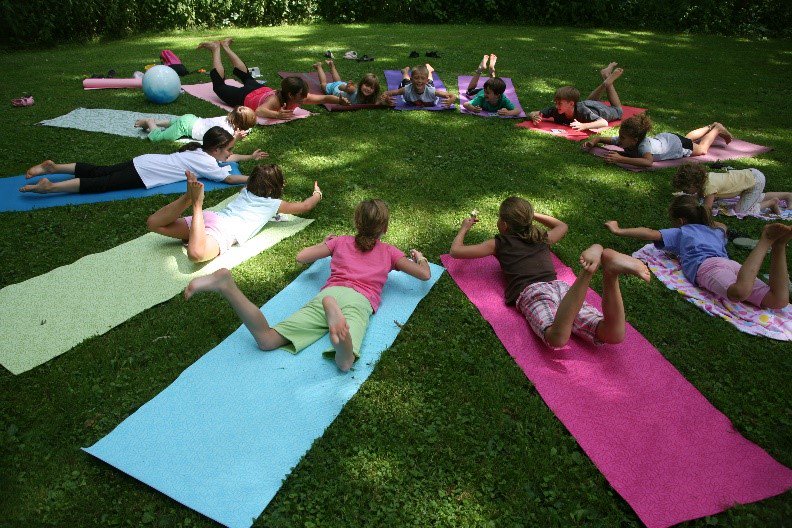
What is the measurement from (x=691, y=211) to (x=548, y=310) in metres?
1.96

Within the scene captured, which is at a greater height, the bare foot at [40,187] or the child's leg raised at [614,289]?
the child's leg raised at [614,289]

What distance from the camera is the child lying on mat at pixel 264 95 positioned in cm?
708

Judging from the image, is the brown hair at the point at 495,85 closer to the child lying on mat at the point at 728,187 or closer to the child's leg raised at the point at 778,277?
the child lying on mat at the point at 728,187

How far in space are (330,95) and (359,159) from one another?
236 centimetres

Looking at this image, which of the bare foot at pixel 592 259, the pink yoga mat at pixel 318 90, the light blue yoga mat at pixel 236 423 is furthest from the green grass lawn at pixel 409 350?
the bare foot at pixel 592 259

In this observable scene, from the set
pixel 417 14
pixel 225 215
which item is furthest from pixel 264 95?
pixel 417 14

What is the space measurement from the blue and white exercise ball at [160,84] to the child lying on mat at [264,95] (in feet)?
1.96

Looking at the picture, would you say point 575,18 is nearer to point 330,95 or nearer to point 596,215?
point 330,95

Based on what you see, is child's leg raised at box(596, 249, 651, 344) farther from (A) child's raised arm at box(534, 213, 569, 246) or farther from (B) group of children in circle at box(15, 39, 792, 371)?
(A) child's raised arm at box(534, 213, 569, 246)

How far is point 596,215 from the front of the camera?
505 cm

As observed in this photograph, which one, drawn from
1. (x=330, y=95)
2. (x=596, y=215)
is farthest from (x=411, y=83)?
(x=596, y=215)

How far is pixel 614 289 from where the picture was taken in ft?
9.89

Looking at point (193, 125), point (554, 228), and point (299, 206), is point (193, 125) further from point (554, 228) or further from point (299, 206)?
point (554, 228)

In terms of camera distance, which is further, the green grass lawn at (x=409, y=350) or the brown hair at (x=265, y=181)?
the brown hair at (x=265, y=181)
